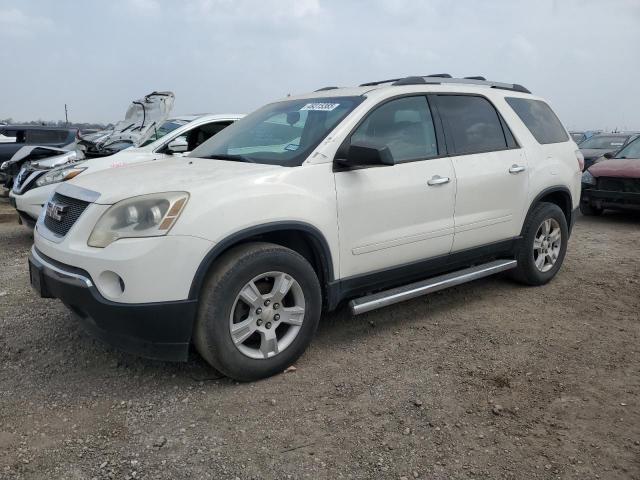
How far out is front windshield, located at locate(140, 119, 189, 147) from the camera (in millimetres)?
8109

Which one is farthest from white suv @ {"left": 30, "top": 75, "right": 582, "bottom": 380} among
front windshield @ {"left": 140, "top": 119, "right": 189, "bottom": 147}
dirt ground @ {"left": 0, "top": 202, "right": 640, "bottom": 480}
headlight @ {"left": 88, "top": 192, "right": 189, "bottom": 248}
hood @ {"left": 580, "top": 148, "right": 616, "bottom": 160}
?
hood @ {"left": 580, "top": 148, "right": 616, "bottom": 160}

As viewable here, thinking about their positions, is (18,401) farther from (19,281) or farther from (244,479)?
(19,281)

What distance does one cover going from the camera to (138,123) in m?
9.38

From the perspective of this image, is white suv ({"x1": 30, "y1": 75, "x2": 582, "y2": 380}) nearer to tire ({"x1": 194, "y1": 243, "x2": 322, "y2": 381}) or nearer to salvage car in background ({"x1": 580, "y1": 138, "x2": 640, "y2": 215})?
tire ({"x1": 194, "y1": 243, "x2": 322, "y2": 381})

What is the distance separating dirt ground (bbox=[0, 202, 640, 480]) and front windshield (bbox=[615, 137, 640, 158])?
6.17m

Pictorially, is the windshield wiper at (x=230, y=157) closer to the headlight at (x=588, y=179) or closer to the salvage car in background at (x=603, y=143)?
the headlight at (x=588, y=179)

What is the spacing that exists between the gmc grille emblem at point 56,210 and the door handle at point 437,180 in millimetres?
2403

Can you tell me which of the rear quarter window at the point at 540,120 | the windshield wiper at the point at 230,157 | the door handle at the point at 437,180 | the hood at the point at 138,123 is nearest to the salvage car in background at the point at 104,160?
the hood at the point at 138,123

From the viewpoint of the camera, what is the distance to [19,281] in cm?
539

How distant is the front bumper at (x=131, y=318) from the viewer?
2.94m

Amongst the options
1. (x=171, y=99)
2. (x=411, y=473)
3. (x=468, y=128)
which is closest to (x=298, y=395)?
(x=411, y=473)

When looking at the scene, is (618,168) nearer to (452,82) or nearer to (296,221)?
(452,82)

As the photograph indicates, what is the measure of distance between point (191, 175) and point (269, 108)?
1435mm

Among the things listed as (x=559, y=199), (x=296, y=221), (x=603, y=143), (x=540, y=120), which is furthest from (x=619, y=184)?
(x=296, y=221)
